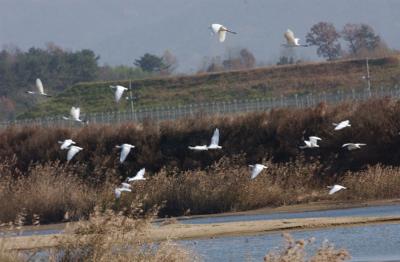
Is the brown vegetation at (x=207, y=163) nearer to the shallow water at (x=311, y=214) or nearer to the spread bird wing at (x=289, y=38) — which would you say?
the shallow water at (x=311, y=214)

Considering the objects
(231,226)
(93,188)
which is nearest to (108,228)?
(231,226)

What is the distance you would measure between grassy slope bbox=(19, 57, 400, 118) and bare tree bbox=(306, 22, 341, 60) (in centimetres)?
4510

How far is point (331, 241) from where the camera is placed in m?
24.8

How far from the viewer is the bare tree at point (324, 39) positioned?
142 metres

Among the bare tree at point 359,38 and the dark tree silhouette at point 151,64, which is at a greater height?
the bare tree at point 359,38

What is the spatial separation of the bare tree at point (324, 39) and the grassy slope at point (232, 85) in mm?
45100

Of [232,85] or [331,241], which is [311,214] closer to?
[331,241]

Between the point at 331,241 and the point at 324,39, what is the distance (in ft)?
396

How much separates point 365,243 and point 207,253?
3079mm

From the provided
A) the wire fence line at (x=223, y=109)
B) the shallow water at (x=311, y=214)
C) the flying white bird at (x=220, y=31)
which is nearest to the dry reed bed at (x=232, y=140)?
the wire fence line at (x=223, y=109)

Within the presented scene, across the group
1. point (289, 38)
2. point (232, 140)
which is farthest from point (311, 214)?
point (232, 140)

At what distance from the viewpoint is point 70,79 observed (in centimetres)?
13550

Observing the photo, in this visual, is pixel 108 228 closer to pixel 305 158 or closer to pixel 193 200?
pixel 193 200

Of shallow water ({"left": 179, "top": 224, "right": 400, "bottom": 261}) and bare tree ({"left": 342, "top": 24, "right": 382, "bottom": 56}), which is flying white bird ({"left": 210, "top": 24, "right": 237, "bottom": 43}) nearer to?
shallow water ({"left": 179, "top": 224, "right": 400, "bottom": 261})
